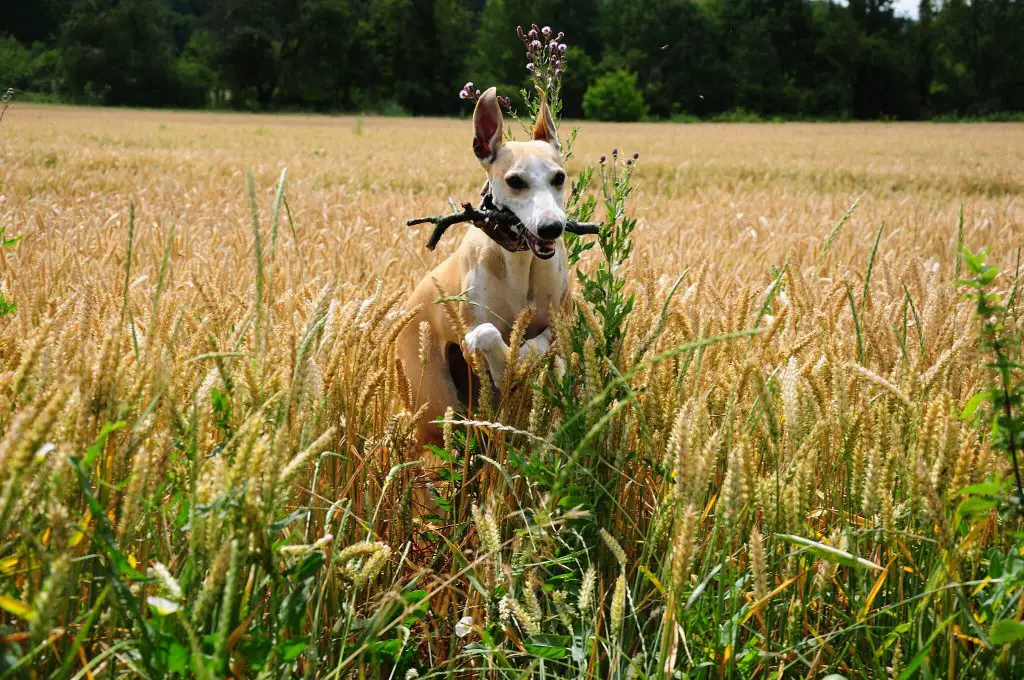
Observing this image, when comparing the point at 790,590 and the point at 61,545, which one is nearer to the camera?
the point at 61,545

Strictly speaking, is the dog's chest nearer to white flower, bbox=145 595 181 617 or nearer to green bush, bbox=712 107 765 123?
white flower, bbox=145 595 181 617

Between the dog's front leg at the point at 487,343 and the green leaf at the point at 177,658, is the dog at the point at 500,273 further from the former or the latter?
the green leaf at the point at 177,658

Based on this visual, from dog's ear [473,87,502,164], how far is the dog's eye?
200 mm

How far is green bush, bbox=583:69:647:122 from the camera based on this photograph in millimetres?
58656

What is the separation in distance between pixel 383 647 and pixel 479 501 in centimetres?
65

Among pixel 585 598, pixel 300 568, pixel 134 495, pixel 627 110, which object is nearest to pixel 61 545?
pixel 134 495

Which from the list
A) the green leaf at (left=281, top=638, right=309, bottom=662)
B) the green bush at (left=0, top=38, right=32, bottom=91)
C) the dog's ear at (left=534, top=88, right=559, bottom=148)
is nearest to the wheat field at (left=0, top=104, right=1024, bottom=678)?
the green leaf at (left=281, top=638, right=309, bottom=662)

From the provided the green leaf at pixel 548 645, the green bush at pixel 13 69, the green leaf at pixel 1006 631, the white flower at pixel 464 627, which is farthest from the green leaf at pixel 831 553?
the green bush at pixel 13 69

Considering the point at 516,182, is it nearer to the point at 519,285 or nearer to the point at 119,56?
the point at 519,285

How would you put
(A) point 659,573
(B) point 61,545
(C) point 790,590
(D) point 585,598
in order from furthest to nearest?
(A) point 659,573 → (C) point 790,590 → (D) point 585,598 → (B) point 61,545

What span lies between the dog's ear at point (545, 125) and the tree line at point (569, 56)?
58.3 m

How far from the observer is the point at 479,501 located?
79.2 inches

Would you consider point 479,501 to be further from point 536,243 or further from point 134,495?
point 134,495

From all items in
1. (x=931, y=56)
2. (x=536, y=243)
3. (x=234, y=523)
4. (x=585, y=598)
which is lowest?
(x=585, y=598)
